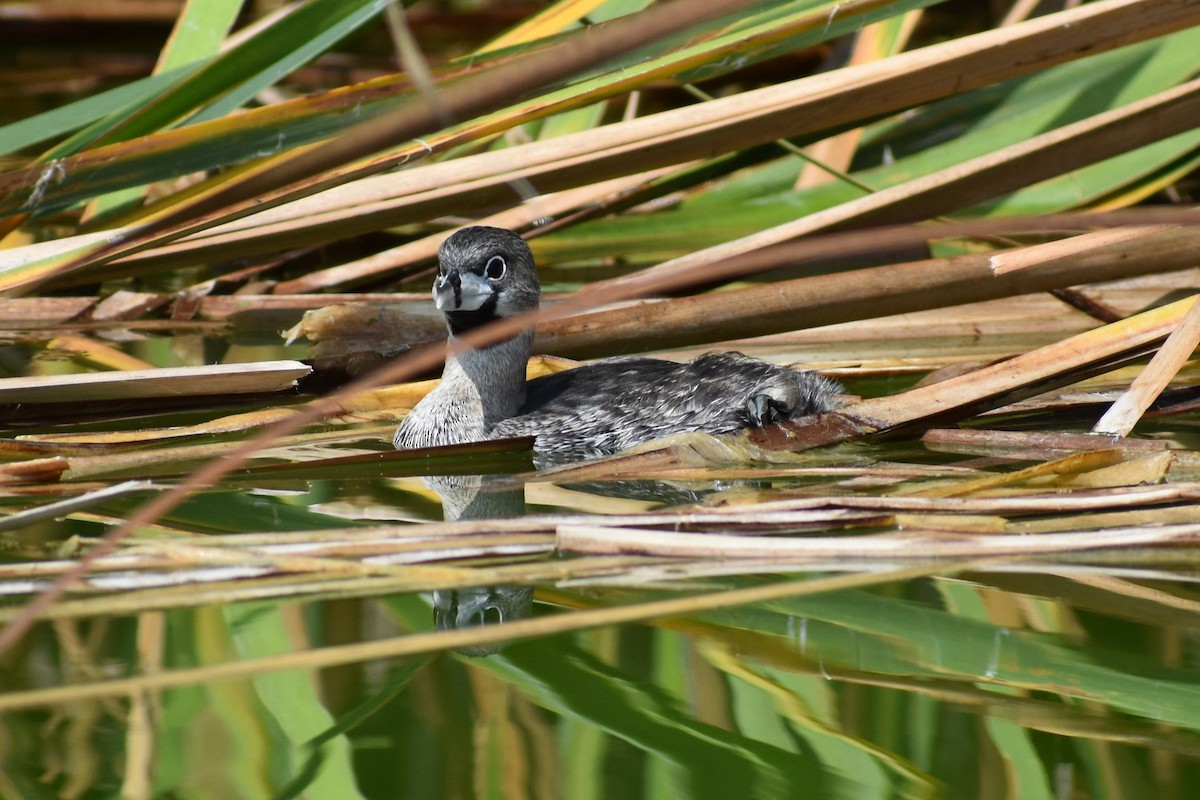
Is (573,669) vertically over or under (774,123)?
under

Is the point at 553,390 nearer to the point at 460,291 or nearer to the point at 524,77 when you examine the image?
the point at 460,291

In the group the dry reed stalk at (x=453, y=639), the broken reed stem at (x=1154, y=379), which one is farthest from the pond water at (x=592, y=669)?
the broken reed stem at (x=1154, y=379)

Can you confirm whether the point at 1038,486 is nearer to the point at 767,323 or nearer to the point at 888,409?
the point at 888,409

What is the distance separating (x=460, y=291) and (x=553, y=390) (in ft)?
1.70

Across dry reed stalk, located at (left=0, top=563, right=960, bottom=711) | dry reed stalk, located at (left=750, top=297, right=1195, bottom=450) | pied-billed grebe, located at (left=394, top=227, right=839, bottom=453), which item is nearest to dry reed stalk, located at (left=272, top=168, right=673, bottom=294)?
pied-billed grebe, located at (left=394, top=227, right=839, bottom=453)

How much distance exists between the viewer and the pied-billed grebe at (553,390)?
4.28 metres

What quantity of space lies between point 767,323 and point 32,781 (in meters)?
2.76

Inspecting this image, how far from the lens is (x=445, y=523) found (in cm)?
295

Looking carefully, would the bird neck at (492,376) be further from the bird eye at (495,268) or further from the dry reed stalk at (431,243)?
the dry reed stalk at (431,243)

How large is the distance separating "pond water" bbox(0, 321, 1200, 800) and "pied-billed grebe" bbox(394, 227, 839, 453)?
1039mm

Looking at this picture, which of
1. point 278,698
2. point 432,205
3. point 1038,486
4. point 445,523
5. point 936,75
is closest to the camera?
point 278,698

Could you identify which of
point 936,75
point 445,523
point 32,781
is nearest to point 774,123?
point 936,75

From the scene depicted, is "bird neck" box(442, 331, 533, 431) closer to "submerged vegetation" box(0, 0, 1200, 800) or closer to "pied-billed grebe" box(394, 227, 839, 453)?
"pied-billed grebe" box(394, 227, 839, 453)

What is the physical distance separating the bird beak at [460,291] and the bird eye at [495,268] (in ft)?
0.32
